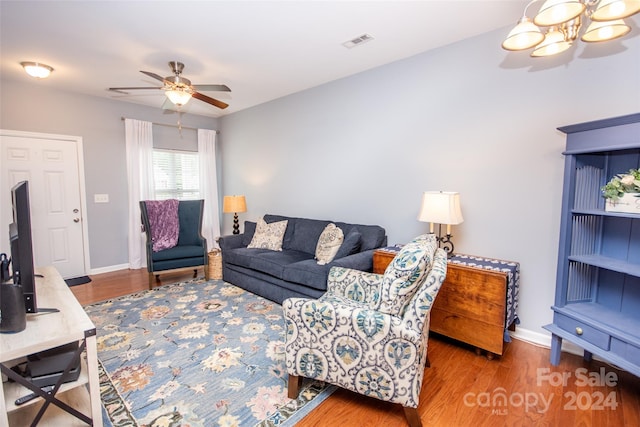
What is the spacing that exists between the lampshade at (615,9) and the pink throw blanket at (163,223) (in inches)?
179

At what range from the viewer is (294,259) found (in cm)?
340

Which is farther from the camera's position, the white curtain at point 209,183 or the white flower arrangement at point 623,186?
the white curtain at point 209,183

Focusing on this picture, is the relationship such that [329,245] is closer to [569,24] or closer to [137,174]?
[569,24]

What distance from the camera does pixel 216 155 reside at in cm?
579

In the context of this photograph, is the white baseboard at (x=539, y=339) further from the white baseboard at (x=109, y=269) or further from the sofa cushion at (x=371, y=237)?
the white baseboard at (x=109, y=269)

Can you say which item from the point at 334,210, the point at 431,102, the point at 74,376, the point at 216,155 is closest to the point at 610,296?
the point at 431,102

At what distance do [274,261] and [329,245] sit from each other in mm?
660

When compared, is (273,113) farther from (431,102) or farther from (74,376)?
(74,376)

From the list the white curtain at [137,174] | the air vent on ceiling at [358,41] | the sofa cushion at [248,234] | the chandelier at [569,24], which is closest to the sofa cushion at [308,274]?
the sofa cushion at [248,234]

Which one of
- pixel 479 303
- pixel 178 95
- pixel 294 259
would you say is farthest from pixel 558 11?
pixel 178 95

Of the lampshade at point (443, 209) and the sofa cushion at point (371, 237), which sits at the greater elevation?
the lampshade at point (443, 209)

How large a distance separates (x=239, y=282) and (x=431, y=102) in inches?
119

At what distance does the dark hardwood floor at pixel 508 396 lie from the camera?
1662 millimetres

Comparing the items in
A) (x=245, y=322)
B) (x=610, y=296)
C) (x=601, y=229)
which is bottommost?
(x=245, y=322)
